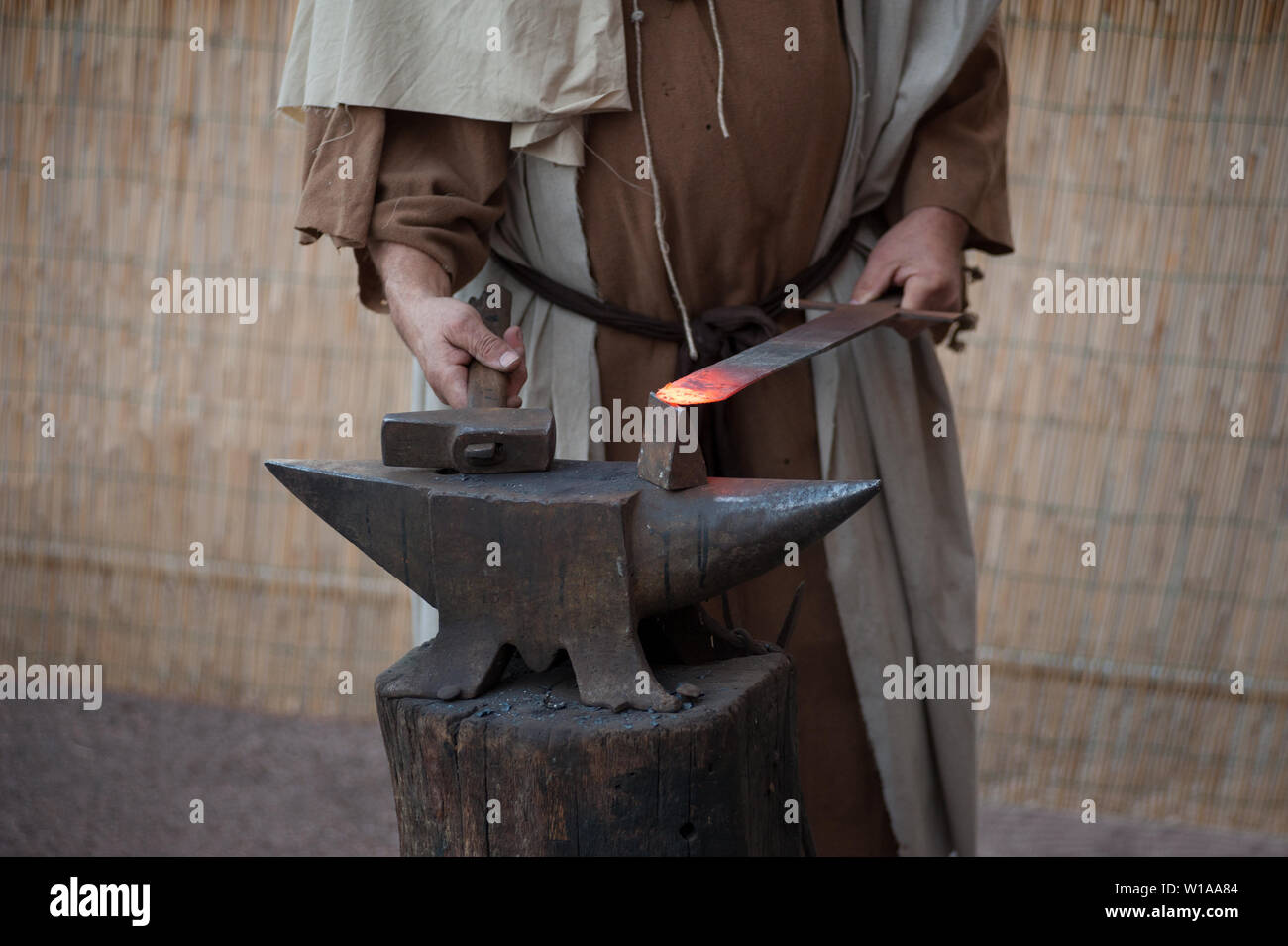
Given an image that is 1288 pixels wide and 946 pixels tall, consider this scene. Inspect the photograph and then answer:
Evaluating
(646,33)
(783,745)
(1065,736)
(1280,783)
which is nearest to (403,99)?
(646,33)

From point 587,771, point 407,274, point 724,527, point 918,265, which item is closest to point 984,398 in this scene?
point 918,265

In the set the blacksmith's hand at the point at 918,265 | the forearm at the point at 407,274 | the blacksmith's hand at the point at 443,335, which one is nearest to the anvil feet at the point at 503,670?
the blacksmith's hand at the point at 443,335

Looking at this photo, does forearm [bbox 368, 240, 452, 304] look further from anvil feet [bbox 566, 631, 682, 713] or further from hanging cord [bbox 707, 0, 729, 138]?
anvil feet [bbox 566, 631, 682, 713]

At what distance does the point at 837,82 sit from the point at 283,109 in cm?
63

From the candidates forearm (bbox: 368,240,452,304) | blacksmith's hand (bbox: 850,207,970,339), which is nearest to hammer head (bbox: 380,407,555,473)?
forearm (bbox: 368,240,452,304)

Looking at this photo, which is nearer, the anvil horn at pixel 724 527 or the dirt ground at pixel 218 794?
the anvil horn at pixel 724 527

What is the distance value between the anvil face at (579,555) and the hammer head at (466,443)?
2 centimetres

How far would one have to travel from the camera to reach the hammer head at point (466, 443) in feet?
3.78

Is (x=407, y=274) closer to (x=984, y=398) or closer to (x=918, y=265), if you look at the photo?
(x=918, y=265)

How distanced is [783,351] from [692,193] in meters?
0.28


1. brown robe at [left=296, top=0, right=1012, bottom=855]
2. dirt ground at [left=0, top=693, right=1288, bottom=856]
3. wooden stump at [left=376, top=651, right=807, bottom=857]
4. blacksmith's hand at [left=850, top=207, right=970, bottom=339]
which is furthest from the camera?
dirt ground at [left=0, top=693, right=1288, bottom=856]

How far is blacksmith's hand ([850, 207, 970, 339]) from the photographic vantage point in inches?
60.7

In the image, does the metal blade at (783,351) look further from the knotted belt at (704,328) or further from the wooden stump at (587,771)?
the wooden stump at (587,771)

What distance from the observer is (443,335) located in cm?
131
